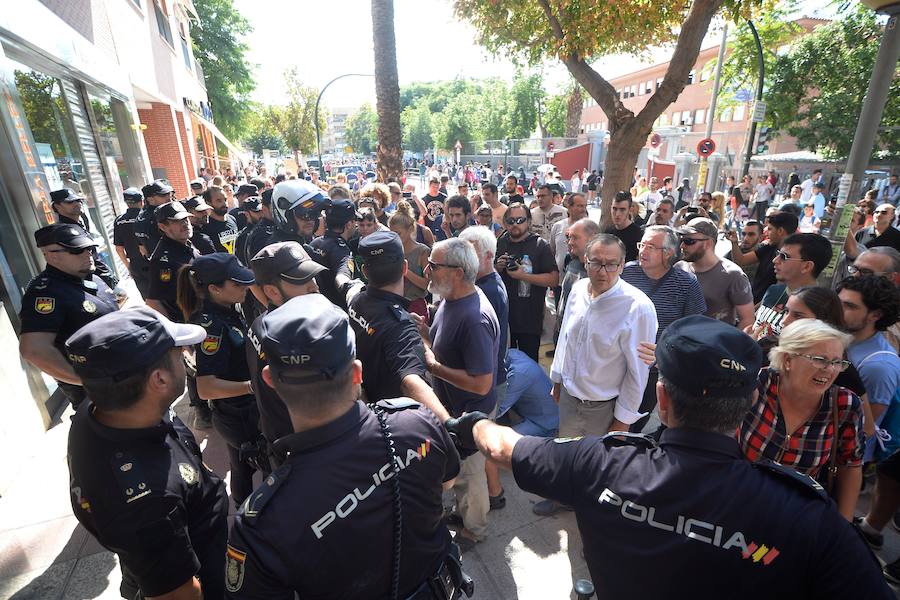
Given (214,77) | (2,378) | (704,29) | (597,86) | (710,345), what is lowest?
(2,378)

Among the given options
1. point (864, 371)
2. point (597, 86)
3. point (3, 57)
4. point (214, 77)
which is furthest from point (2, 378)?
point (214, 77)

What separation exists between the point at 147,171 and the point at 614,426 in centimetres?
1279

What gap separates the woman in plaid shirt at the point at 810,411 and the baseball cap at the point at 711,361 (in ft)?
3.27

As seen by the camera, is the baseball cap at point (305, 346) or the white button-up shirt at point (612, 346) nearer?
the baseball cap at point (305, 346)

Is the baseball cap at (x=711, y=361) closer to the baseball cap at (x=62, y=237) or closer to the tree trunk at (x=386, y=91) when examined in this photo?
the baseball cap at (x=62, y=237)

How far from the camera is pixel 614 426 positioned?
10.2 ft

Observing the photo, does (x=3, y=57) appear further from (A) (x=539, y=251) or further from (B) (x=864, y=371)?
(B) (x=864, y=371)

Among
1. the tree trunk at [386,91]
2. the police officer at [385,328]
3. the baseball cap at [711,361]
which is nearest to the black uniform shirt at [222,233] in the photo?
the police officer at [385,328]

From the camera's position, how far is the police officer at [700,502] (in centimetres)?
117

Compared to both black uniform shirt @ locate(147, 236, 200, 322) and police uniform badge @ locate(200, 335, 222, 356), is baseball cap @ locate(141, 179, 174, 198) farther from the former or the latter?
police uniform badge @ locate(200, 335, 222, 356)

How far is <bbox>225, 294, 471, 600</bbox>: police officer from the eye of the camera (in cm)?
124

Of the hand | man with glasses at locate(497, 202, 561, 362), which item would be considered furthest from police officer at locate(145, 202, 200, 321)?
the hand

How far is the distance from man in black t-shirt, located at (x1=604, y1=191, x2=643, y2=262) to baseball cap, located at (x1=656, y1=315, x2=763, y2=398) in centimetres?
432

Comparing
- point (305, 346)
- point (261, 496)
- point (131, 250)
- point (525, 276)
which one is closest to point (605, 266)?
point (525, 276)
